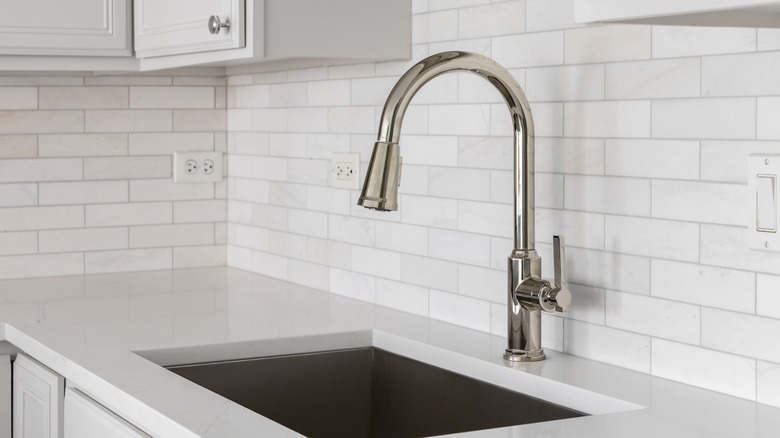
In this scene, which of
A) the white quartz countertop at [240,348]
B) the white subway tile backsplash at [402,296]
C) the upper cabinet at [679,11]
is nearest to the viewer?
the upper cabinet at [679,11]

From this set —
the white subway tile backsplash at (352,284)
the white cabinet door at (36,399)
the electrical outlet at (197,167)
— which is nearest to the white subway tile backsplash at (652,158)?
the white subway tile backsplash at (352,284)

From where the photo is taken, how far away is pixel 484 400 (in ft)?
5.23

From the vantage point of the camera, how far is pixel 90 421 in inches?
62.7

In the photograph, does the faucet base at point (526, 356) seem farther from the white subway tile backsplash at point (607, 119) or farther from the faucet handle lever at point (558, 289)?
the white subway tile backsplash at point (607, 119)

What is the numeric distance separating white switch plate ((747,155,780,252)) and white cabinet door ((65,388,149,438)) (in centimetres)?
85

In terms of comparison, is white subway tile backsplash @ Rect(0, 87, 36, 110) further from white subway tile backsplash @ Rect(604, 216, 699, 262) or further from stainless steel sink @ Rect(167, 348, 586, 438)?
white subway tile backsplash @ Rect(604, 216, 699, 262)

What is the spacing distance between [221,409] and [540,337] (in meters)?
0.52

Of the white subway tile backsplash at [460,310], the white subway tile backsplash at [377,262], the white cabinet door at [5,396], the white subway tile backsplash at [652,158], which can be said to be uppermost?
the white subway tile backsplash at [652,158]

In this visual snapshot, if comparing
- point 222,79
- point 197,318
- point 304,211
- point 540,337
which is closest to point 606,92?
point 540,337

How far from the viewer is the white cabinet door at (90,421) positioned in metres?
1.46

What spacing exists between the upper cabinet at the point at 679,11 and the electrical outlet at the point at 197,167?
6.03ft

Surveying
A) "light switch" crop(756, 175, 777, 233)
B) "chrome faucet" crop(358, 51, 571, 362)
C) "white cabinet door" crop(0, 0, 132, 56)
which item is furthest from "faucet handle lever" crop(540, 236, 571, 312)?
"white cabinet door" crop(0, 0, 132, 56)

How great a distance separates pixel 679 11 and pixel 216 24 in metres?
1.16

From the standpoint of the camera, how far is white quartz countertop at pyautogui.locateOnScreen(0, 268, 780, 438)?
1276mm
